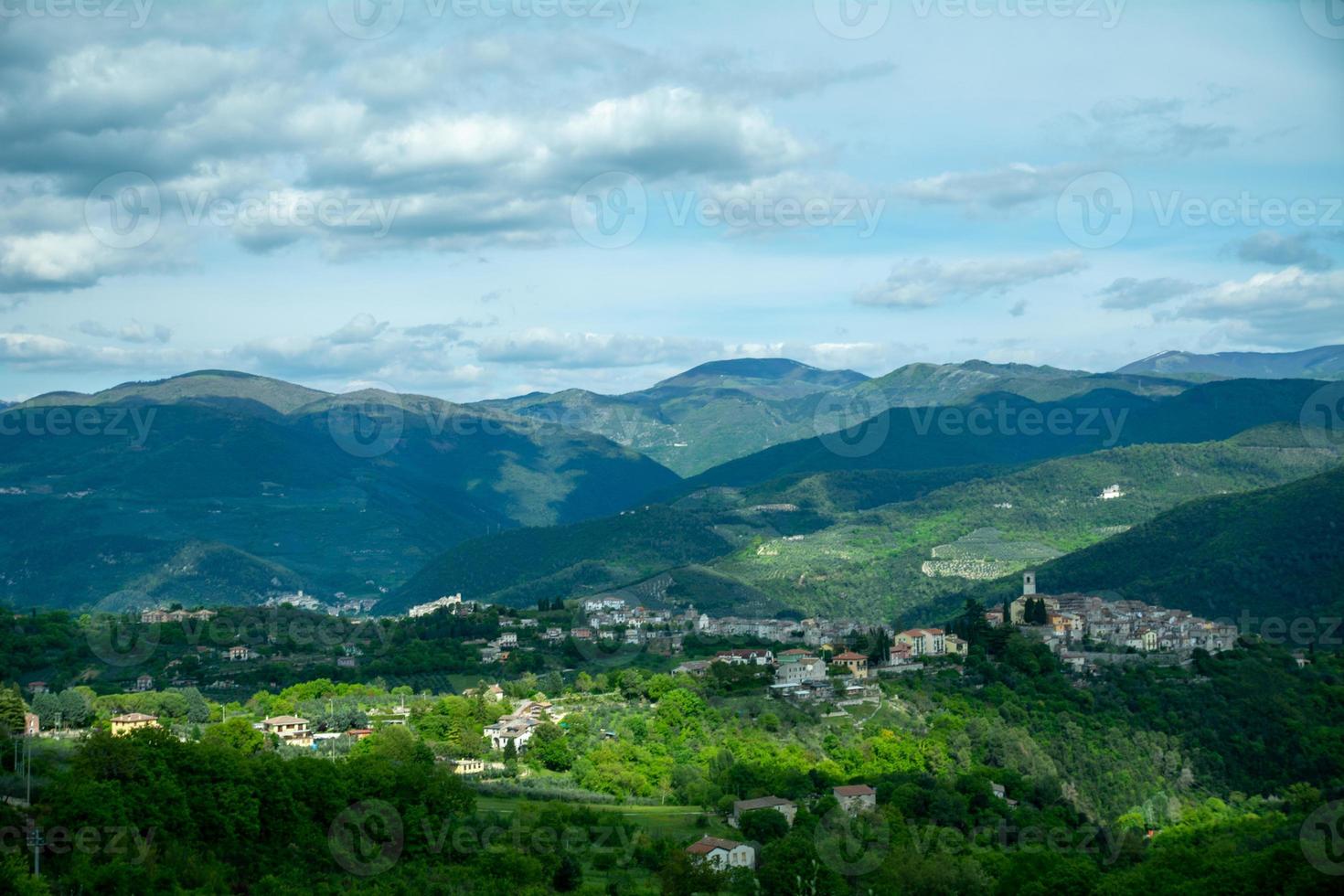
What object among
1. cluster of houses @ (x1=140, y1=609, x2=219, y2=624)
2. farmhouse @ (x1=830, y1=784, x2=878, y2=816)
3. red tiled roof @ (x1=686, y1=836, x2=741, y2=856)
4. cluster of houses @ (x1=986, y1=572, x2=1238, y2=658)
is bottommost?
farmhouse @ (x1=830, y1=784, x2=878, y2=816)

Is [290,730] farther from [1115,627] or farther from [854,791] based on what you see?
[1115,627]

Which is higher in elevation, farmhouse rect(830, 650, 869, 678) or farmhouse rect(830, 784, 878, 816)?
farmhouse rect(830, 650, 869, 678)

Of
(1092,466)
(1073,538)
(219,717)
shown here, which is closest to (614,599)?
(1073,538)

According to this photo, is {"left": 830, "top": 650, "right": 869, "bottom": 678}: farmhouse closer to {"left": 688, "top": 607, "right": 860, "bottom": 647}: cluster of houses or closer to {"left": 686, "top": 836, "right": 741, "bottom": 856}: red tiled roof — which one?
{"left": 688, "top": 607, "right": 860, "bottom": 647}: cluster of houses

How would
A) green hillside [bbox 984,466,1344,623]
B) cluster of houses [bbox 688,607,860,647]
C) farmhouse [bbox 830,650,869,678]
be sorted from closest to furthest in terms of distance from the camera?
1. farmhouse [bbox 830,650,869,678]
2. cluster of houses [bbox 688,607,860,647]
3. green hillside [bbox 984,466,1344,623]

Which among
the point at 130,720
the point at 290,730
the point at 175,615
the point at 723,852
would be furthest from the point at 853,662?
the point at 175,615

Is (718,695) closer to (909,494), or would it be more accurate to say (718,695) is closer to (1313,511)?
(1313,511)

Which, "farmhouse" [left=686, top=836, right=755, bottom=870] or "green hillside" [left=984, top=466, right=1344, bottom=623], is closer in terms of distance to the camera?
"farmhouse" [left=686, top=836, right=755, bottom=870]

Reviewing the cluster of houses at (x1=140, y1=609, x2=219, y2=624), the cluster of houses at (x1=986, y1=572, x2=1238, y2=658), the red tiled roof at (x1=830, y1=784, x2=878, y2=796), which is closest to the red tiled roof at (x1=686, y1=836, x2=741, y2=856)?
the red tiled roof at (x1=830, y1=784, x2=878, y2=796)
